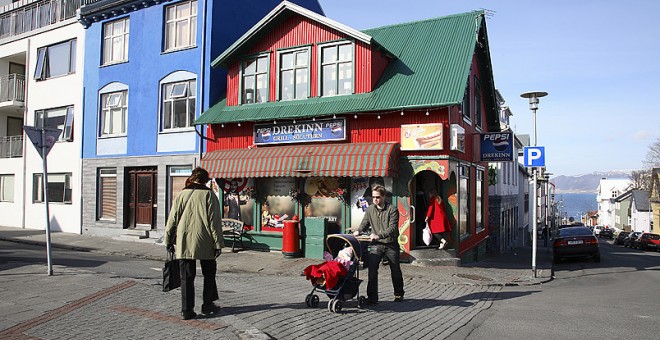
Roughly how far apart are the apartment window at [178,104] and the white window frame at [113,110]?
214cm

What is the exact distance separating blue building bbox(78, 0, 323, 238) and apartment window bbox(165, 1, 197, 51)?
4 cm

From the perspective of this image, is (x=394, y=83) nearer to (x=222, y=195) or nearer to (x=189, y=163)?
(x=222, y=195)

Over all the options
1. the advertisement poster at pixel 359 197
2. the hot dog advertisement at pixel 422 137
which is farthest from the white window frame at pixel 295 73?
the hot dog advertisement at pixel 422 137

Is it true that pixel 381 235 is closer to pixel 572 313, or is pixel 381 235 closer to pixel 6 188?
pixel 572 313

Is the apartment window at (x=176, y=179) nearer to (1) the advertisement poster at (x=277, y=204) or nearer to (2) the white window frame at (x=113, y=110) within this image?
(2) the white window frame at (x=113, y=110)

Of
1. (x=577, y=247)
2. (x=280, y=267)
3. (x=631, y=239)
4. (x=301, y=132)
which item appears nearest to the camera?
(x=280, y=267)

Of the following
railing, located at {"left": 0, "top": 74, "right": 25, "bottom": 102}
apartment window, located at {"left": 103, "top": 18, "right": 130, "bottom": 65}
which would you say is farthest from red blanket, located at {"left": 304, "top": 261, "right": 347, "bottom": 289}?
railing, located at {"left": 0, "top": 74, "right": 25, "bottom": 102}

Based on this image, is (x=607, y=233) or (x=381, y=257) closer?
(x=381, y=257)

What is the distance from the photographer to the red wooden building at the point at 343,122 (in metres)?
13.6

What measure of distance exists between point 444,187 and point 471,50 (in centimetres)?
407

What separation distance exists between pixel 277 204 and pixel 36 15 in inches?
675

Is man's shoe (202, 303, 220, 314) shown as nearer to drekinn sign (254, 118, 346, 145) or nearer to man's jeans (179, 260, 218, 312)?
man's jeans (179, 260, 218, 312)

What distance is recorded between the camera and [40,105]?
76.4ft

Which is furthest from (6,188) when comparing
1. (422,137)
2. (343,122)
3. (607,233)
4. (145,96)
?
(607,233)
